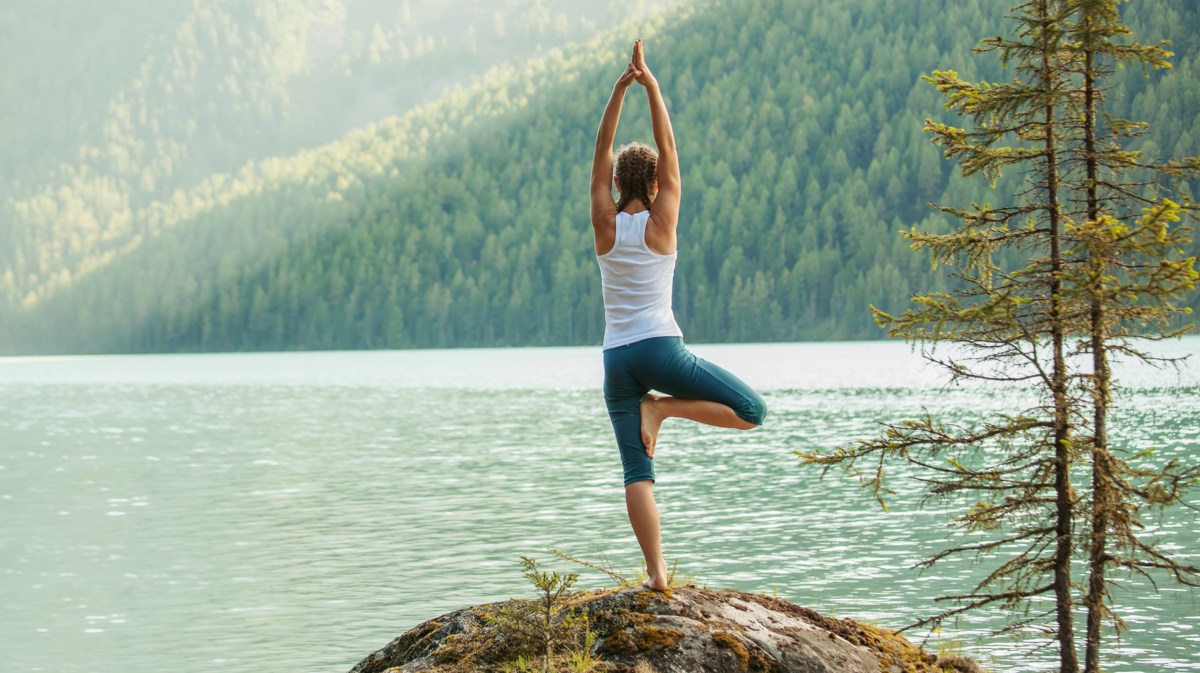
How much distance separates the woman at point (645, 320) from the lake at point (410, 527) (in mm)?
2843

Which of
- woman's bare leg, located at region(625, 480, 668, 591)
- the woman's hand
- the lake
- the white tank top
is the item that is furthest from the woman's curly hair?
the lake

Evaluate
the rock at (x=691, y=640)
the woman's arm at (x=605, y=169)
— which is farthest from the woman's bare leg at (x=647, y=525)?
the woman's arm at (x=605, y=169)

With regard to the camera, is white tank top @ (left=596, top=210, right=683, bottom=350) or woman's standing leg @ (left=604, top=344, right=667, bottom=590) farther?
woman's standing leg @ (left=604, top=344, right=667, bottom=590)

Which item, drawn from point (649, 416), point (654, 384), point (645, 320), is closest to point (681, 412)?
point (649, 416)

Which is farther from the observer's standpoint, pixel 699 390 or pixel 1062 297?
pixel 1062 297

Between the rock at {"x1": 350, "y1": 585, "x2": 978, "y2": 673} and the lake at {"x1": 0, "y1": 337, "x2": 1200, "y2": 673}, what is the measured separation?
2322 millimetres

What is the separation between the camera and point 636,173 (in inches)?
305

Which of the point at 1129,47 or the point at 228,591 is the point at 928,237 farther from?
the point at 228,591

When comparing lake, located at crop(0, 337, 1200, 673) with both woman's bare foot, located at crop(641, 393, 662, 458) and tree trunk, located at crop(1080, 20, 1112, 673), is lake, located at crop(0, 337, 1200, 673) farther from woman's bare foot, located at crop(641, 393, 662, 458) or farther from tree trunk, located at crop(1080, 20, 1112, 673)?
woman's bare foot, located at crop(641, 393, 662, 458)

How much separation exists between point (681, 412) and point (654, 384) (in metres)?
0.29

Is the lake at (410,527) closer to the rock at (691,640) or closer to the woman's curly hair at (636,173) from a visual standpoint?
the rock at (691,640)

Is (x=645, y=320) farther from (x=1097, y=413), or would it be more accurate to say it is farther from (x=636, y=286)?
(x=1097, y=413)

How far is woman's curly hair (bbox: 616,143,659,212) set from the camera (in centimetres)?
775

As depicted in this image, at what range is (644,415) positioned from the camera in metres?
7.81
